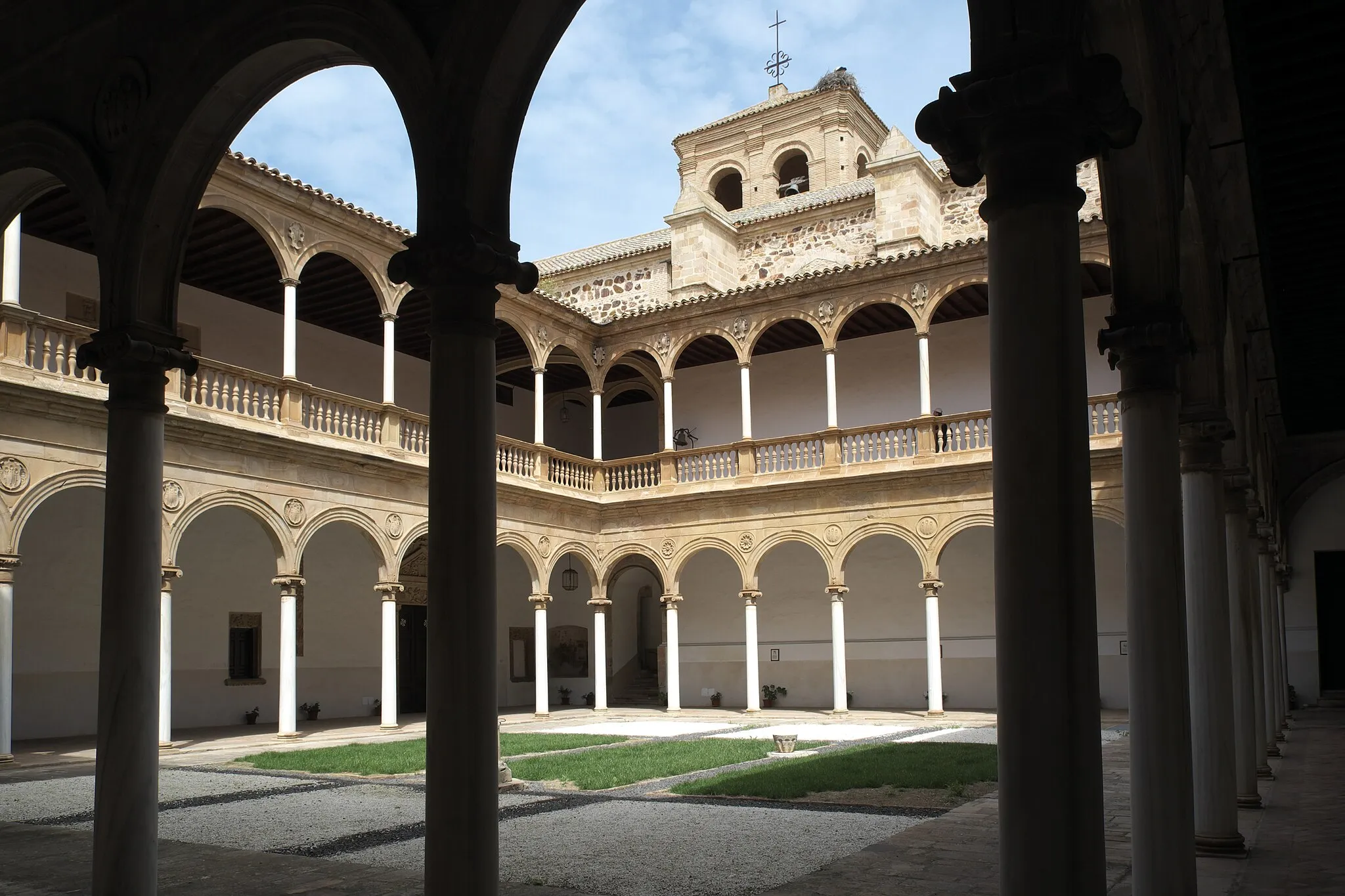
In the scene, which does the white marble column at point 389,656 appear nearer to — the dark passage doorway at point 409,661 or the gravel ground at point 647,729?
the gravel ground at point 647,729

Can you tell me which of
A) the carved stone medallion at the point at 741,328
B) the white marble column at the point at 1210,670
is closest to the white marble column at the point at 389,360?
the carved stone medallion at the point at 741,328

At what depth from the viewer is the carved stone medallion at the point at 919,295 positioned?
65.4 ft

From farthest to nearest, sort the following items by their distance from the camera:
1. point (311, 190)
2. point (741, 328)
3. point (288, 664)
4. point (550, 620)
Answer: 1. point (550, 620)
2. point (741, 328)
3. point (311, 190)
4. point (288, 664)

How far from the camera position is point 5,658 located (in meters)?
12.6

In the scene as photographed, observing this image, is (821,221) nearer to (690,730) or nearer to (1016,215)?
(690,730)

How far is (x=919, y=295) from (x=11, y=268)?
44.5 feet

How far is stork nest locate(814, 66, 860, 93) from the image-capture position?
3353cm

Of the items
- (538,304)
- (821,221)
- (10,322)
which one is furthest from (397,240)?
(821,221)

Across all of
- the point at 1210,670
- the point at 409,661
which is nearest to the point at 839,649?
the point at 409,661

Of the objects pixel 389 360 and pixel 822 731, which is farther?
pixel 389 360

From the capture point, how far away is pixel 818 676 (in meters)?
23.7

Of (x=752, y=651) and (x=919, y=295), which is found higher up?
(x=919, y=295)

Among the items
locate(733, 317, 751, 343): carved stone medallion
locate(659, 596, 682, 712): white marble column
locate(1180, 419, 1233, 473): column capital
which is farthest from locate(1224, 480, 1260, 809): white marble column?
locate(659, 596, 682, 712): white marble column

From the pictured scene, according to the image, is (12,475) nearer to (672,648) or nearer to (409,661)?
(409,661)
